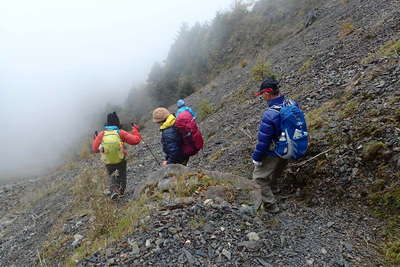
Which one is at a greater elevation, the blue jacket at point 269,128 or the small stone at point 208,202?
the blue jacket at point 269,128

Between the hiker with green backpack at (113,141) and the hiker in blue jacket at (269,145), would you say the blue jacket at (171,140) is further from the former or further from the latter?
the hiker in blue jacket at (269,145)

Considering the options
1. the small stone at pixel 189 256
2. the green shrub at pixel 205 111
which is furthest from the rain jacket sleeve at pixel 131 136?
the green shrub at pixel 205 111

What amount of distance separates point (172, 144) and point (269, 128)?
225 centimetres

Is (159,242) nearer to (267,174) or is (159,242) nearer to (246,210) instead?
(246,210)

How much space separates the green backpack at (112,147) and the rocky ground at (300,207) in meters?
1.03

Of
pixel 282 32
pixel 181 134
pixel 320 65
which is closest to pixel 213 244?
pixel 181 134

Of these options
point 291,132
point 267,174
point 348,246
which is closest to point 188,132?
point 267,174

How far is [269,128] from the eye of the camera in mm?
4832

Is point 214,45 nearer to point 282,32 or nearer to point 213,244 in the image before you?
point 282,32

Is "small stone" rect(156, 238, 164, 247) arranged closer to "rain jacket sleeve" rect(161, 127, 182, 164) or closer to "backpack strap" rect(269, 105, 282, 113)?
"backpack strap" rect(269, 105, 282, 113)

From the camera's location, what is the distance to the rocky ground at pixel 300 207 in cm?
424

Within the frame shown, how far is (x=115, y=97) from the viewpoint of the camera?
5172 cm

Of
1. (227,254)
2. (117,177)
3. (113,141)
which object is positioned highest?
(113,141)

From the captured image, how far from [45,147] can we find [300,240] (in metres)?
46.7
